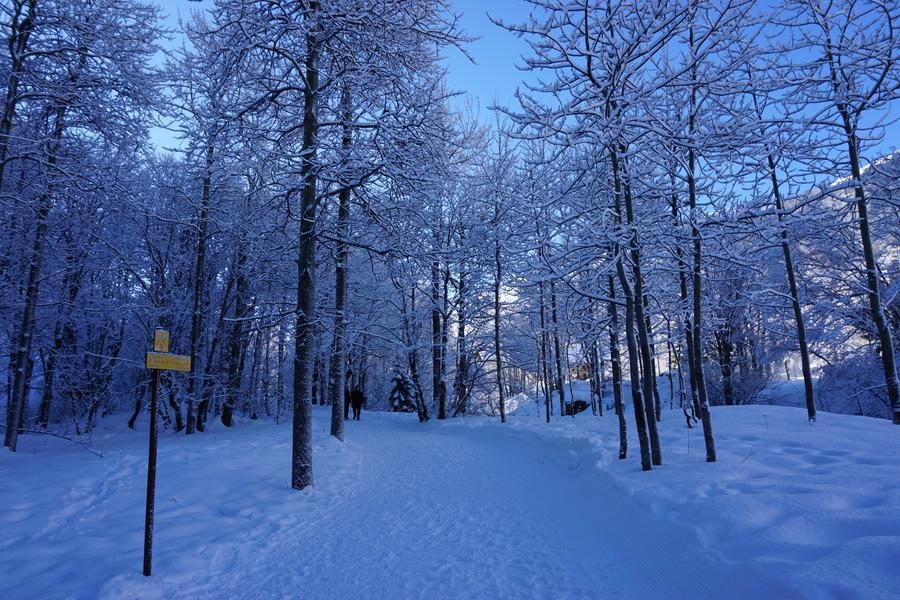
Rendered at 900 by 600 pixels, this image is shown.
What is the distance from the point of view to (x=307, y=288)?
748 centimetres

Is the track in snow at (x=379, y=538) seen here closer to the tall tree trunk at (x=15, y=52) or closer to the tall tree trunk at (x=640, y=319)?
the tall tree trunk at (x=640, y=319)

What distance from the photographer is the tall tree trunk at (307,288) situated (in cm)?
694

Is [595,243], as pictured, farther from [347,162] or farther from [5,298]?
[5,298]

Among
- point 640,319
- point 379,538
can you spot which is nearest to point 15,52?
point 379,538

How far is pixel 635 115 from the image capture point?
6879mm

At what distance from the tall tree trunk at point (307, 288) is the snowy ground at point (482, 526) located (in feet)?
2.10

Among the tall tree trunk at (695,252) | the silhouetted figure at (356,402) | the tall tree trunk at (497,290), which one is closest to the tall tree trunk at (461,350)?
the tall tree trunk at (497,290)

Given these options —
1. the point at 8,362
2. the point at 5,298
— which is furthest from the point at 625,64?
the point at 8,362

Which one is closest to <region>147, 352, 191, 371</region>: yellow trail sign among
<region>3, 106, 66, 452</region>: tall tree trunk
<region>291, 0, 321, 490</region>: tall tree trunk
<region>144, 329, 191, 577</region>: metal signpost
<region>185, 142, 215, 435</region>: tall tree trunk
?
<region>144, 329, 191, 577</region>: metal signpost

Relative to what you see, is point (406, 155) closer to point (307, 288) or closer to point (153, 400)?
point (307, 288)

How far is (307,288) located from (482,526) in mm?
4628

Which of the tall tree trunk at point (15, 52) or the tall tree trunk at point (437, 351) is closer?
the tall tree trunk at point (15, 52)

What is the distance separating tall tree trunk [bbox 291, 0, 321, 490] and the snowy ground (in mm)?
640

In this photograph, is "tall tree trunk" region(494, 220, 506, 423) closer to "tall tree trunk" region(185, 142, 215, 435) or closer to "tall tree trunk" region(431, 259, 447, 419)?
"tall tree trunk" region(431, 259, 447, 419)
